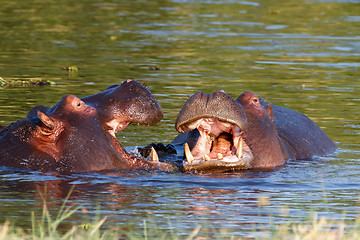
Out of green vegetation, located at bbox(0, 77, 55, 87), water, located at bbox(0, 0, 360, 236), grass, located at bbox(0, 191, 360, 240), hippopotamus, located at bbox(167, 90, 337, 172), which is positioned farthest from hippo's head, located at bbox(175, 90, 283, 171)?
green vegetation, located at bbox(0, 77, 55, 87)

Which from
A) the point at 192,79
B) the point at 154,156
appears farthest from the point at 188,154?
the point at 192,79

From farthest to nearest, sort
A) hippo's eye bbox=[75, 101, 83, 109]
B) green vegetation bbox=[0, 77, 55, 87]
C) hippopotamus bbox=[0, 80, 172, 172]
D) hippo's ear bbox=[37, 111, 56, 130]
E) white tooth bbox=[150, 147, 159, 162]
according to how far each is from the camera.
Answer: green vegetation bbox=[0, 77, 55, 87] → white tooth bbox=[150, 147, 159, 162] → hippo's eye bbox=[75, 101, 83, 109] → hippopotamus bbox=[0, 80, 172, 172] → hippo's ear bbox=[37, 111, 56, 130]

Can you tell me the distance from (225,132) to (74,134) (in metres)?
1.56

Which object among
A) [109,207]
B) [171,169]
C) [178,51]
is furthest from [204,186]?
[178,51]

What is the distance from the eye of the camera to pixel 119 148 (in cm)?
717

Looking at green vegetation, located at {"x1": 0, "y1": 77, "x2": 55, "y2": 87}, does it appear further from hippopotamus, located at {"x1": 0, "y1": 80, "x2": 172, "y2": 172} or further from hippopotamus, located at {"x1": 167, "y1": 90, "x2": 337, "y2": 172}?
hippopotamus, located at {"x1": 0, "y1": 80, "x2": 172, "y2": 172}

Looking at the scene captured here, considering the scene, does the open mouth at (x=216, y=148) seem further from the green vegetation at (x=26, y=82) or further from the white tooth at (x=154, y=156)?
the green vegetation at (x=26, y=82)

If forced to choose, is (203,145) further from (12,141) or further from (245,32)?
(245,32)

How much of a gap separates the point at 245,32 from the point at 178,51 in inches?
134

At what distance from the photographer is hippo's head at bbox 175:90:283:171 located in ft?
23.2

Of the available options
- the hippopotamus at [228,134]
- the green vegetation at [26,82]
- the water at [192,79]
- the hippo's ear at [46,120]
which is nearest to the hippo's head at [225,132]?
the hippopotamus at [228,134]

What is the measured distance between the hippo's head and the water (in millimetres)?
159

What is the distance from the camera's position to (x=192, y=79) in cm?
1345

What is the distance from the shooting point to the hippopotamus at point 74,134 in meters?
6.82
